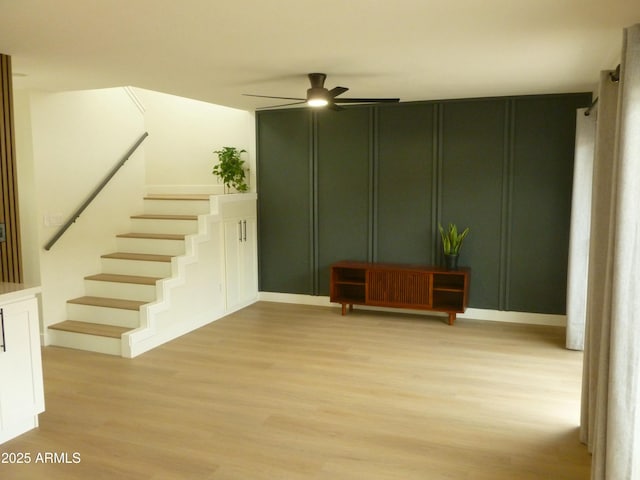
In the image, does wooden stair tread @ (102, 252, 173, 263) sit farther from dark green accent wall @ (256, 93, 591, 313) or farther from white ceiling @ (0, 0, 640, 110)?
white ceiling @ (0, 0, 640, 110)

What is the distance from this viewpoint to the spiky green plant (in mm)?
5852

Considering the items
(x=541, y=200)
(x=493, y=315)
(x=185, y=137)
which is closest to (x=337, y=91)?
(x=541, y=200)

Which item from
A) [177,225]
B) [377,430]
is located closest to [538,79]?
[377,430]

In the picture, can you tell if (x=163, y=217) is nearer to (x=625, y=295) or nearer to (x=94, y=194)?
(x=94, y=194)

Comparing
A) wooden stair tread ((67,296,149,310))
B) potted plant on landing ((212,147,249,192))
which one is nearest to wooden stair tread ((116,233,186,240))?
wooden stair tread ((67,296,149,310))

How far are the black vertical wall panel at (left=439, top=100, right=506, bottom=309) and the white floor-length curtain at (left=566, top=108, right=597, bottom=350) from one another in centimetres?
105

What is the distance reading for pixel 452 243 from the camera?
588 centimetres

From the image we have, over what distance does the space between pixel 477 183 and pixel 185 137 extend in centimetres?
384

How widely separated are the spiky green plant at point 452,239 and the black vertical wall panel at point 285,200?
1691 millimetres

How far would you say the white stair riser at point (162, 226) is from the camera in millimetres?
5965

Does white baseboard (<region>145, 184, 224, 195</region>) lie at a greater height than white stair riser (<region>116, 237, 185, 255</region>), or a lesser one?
greater

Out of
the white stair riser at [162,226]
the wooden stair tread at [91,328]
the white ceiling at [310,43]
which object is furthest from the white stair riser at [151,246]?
the white ceiling at [310,43]

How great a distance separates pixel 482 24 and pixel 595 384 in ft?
6.97

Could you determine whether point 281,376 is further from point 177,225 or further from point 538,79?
point 538,79
